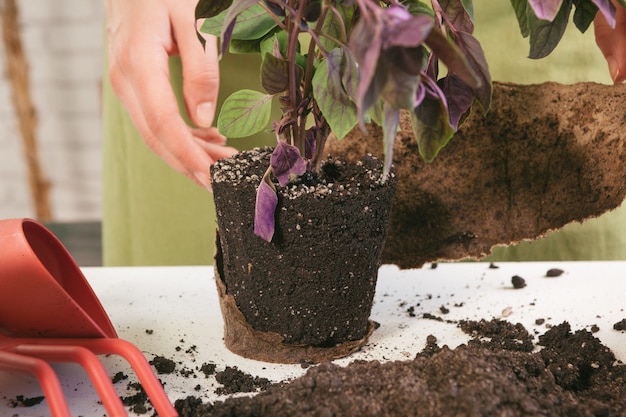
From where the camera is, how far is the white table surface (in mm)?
783

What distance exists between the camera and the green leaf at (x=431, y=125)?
0.59 m

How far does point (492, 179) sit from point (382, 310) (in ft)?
0.82

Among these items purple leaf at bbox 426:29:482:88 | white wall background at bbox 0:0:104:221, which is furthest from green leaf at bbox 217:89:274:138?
white wall background at bbox 0:0:104:221

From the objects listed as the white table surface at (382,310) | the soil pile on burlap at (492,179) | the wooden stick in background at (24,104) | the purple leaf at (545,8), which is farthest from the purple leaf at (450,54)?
the wooden stick in background at (24,104)

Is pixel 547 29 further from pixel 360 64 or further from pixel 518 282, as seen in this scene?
pixel 518 282

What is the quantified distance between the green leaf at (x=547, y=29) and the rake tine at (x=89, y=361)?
0.51m

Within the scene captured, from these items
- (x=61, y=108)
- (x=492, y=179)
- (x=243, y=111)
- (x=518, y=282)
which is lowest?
(x=61, y=108)

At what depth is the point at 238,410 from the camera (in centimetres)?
64

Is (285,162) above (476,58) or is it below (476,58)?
below

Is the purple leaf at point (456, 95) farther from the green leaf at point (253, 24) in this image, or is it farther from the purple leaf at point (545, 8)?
the green leaf at point (253, 24)

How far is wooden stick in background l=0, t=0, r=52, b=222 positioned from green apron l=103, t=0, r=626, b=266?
1549mm

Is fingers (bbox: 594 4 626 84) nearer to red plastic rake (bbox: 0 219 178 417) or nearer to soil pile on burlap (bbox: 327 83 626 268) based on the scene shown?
soil pile on burlap (bbox: 327 83 626 268)

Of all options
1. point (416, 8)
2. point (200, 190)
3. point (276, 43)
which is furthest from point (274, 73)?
point (200, 190)

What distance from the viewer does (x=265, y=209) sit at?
764 mm
